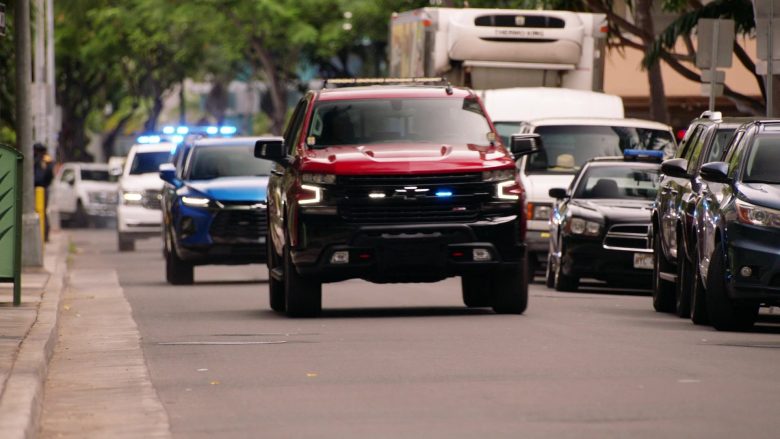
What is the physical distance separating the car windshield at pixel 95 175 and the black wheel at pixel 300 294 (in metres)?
36.1

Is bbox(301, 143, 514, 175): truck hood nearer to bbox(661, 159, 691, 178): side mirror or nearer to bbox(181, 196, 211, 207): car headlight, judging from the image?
bbox(661, 159, 691, 178): side mirror

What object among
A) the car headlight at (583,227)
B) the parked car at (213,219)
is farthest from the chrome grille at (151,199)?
the car headlight at (583,227)

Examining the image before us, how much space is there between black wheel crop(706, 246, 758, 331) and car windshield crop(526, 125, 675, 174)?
31.2 ft

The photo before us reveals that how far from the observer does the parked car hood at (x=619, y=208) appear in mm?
22266

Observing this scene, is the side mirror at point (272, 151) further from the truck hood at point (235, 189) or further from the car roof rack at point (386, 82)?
the truck hood at point (235, 189)

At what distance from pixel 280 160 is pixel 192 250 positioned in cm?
679

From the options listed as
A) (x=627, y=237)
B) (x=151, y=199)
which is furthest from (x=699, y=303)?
(x=151, y=199)

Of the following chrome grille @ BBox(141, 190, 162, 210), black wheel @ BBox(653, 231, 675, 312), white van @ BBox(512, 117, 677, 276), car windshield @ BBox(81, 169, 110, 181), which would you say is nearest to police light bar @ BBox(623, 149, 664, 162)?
white van @ BBox(512, 117, 677, 276)

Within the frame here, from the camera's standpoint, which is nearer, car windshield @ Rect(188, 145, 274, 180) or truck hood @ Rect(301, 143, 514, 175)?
truck hood @ Rect(301, 143, 514, 175)

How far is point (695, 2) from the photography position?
32.7 meters

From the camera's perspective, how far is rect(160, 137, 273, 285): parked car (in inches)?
943

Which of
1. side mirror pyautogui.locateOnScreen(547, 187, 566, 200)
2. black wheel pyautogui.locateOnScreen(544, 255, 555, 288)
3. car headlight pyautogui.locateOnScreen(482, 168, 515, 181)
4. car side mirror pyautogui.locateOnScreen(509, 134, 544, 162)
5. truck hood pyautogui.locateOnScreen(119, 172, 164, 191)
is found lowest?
truck hood pyautogui.locateOnScreen(119, 172, 164, 191)

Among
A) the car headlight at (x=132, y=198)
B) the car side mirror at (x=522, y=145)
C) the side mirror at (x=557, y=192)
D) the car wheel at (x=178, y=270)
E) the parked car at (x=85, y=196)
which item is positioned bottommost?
the parked car at (x=85, y=196)

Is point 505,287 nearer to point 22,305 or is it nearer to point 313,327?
point 313,327
